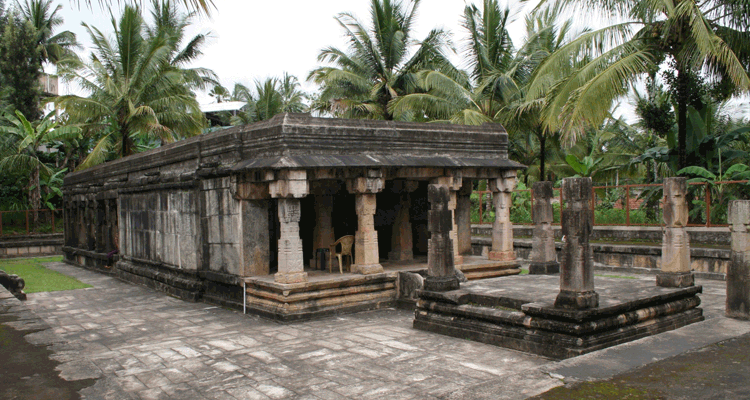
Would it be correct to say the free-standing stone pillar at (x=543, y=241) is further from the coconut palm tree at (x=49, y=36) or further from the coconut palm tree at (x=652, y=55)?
the coconut palm tree at (x=49, y=36)

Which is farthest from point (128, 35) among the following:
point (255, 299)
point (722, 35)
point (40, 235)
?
point (722, 35)

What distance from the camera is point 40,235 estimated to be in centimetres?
2573

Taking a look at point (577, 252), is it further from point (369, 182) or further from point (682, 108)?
point (682, 108)

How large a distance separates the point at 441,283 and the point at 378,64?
16.9 m

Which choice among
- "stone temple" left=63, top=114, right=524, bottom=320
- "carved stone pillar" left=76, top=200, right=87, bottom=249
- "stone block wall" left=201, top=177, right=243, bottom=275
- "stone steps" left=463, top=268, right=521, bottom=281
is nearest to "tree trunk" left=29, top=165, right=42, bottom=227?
"carved stone pillar" left=76, top=200, right=87, bottom=249

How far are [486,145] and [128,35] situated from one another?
13591 millimetres

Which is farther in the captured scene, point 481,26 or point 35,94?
point 35,94

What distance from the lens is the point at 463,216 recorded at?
44.5ft

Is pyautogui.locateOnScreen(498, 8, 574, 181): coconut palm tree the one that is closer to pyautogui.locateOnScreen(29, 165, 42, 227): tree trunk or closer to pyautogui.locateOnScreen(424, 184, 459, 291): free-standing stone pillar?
pyautogui.locateOnScreen(424, 184, 459, 291): free-standing stone pillar

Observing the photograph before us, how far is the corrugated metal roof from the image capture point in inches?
373

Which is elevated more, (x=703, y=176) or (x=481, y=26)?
(x=481, y=26)

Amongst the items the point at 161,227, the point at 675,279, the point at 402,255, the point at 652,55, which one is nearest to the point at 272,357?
the point at 675,279

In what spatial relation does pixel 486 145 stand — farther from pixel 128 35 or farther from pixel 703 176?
pixel 128 35

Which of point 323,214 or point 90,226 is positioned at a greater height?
point 323,214
